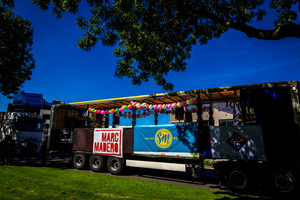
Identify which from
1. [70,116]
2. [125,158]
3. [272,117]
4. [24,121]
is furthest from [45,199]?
[24,121]

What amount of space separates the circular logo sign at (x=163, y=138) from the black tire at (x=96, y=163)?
409cm

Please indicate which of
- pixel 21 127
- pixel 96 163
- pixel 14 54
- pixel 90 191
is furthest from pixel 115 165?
pixel 14 54

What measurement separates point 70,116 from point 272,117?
1527cm

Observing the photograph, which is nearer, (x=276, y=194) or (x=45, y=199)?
(x=45, y=199)

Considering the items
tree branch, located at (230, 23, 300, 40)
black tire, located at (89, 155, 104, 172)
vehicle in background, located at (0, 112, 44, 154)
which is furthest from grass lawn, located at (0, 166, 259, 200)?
vehicle in background, located at (0, 112, 44, 154)

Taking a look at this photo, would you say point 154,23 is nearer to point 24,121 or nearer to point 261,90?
point 261,90

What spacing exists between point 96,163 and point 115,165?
1602mm

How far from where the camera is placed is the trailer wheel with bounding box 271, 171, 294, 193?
21.6 ft

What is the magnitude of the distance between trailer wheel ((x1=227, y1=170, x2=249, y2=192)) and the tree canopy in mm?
21239

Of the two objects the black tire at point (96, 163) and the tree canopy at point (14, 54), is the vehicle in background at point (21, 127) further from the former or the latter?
the black tire at point (96, 163)

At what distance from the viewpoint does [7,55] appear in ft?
58.9

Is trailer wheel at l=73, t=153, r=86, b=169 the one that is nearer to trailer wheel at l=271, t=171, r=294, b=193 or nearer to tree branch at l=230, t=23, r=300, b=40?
trailer wheel at l=271, t=171, r=294, b=193

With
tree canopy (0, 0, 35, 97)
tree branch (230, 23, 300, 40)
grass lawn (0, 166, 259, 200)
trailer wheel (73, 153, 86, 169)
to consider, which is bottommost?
grass lawn (0, 166, 259, 200)

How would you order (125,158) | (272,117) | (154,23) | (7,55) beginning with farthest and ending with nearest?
1. (7,55)
2. (125,158)
3. (154,23)
4. (272,117)
